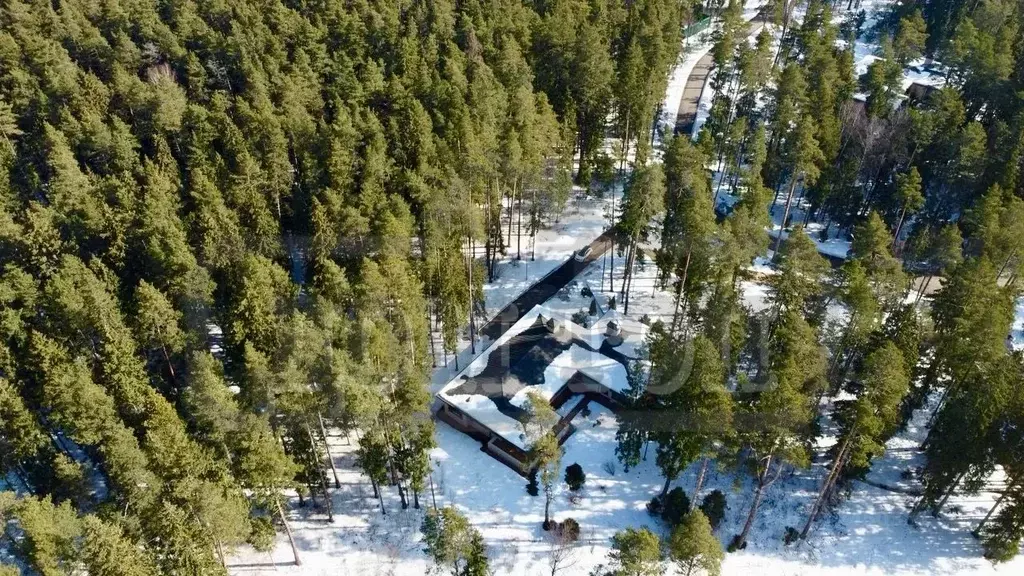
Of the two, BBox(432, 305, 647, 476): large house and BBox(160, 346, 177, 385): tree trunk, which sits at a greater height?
BBox(160, 346, 177, 385): tree trunk

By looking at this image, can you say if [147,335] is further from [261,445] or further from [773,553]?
[773,553]

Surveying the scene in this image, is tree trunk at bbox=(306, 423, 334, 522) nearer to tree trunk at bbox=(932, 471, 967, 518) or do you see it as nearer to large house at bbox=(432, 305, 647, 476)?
large house at bbox=(432, 305, 647, 476)

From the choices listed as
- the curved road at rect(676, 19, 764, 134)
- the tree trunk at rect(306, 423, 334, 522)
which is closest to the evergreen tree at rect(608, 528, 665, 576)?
the tree trunk at rect(306, 423, 334, 522)

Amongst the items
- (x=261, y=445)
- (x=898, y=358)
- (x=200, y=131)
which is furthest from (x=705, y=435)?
(x=200, y=131)

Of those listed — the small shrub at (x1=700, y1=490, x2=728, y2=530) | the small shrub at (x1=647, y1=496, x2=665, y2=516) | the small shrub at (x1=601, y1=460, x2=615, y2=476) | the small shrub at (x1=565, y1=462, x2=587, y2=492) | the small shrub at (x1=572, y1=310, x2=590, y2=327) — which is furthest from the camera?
the small shrub at (x1=572, y1=310, x2=590, y2=327)

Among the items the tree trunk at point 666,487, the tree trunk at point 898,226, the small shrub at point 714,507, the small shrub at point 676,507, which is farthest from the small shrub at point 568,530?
the tree trunk at point 898,226

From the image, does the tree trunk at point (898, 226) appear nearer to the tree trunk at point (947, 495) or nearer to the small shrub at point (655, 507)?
the tree trunk at point (947, 495)
